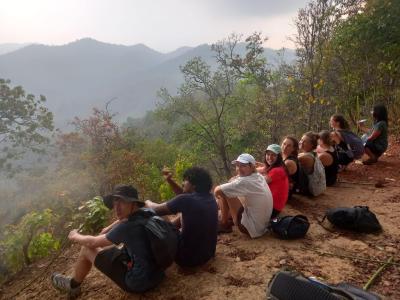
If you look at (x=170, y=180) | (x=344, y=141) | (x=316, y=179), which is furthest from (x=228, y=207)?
(x=344, y=141)

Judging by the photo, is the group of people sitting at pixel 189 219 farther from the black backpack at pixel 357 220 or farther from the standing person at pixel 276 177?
the black backpack at pixel 357 220

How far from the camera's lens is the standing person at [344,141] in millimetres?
6973

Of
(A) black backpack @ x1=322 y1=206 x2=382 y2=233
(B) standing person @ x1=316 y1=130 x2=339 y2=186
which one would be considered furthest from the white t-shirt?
(B) standing person @ x1=316 y1=130 x2=339 y2=186

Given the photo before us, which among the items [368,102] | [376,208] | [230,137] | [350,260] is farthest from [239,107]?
[350,260]

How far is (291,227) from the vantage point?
15.0 ft

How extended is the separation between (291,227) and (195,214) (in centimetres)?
Answer: 141

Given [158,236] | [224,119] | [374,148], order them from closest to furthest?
[158,236]
[374,148]
[224,119]

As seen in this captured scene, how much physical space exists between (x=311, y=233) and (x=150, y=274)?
7.46ft

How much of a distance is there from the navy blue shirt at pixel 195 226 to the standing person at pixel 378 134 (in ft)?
16.5

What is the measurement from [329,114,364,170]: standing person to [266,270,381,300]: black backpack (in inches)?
174

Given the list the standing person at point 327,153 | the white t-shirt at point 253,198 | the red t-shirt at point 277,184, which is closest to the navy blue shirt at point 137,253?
the white t-shirt at point 253,198

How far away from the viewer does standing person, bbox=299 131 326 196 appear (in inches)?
232

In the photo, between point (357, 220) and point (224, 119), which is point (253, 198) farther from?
point (224, 119)

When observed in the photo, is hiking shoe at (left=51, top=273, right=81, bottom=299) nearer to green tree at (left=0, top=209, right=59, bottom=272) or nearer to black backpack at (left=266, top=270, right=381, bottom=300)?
black backpack at (left=266, top=270, right=381, bottom=300)
